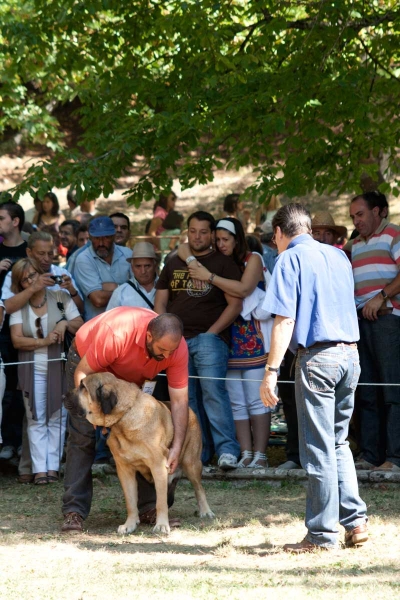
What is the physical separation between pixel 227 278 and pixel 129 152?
182 cm

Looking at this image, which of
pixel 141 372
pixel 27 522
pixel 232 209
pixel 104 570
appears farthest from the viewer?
pixel 232 209

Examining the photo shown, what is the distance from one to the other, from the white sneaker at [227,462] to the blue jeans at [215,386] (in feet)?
0.25

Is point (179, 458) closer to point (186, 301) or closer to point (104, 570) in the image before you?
point (104, 570)

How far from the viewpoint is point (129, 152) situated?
916cm

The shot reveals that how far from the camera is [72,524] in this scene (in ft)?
21.0

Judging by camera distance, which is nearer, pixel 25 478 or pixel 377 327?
pixel 377 327

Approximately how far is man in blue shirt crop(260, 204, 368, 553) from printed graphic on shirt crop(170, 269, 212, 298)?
283 cm

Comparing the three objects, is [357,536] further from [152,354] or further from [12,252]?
[12,252]

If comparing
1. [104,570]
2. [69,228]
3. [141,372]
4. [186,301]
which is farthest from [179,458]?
[69,228]

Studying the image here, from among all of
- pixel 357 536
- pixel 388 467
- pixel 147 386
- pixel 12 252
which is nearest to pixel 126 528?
pixel 147 386

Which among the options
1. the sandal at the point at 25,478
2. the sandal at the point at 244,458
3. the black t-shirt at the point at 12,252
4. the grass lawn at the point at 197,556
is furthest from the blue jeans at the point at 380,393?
the black t-shirt at the point at 12,252

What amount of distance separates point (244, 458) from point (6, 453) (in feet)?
7.73

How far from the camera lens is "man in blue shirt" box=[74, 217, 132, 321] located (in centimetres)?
882

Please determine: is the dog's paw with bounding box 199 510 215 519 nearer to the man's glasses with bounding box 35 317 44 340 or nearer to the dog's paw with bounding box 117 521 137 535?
the dog's paw with bounding box 117 521 137 535
